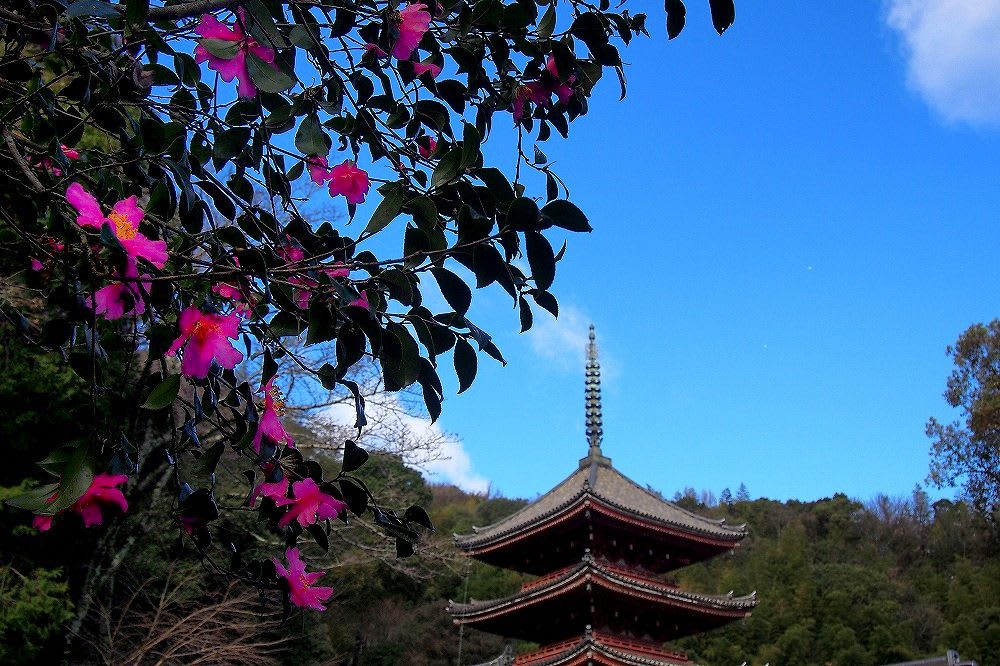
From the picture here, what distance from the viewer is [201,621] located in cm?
1020

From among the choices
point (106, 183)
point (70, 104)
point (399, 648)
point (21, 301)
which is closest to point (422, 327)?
point (106, 183)

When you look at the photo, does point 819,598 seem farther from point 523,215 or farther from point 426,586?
point 523,215

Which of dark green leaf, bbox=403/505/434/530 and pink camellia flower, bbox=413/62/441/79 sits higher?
pink camellia flower, bbox=413/62/441/79

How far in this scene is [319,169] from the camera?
1894 mm

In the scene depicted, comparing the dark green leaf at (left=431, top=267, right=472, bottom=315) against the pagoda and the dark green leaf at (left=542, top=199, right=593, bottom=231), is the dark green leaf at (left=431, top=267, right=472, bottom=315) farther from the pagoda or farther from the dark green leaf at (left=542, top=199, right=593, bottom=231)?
the pagoda

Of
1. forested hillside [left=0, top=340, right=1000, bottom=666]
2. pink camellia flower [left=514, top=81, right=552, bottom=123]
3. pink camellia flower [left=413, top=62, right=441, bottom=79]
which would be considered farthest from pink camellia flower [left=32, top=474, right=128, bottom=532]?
forested hillside [left=0, top=340, right=1000, bottom=666]

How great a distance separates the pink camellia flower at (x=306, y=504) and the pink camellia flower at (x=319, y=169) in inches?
24.0

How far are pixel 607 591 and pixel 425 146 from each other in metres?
10.4

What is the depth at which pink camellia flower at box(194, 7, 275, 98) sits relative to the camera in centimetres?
150

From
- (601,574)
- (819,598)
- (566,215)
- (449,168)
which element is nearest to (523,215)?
(566,215)

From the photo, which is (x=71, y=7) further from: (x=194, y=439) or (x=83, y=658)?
(x=83, y=658)

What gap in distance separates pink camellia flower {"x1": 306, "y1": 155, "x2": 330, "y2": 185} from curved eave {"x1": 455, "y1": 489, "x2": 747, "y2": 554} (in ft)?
33.4

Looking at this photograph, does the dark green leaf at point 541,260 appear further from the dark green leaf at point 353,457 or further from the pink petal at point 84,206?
the pink petal at point 84,206

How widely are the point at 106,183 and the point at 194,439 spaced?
66 centimetres
